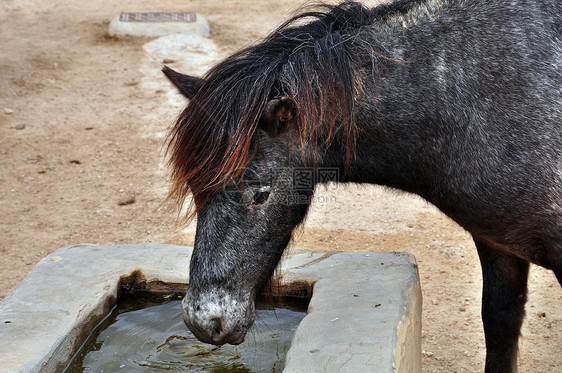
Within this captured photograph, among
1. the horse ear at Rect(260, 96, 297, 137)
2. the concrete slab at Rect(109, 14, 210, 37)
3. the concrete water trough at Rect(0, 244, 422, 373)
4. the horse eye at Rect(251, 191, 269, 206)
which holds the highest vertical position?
the horse ear at Rect(260, 96, 297, 137)

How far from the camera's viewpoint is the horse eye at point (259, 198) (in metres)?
2.19

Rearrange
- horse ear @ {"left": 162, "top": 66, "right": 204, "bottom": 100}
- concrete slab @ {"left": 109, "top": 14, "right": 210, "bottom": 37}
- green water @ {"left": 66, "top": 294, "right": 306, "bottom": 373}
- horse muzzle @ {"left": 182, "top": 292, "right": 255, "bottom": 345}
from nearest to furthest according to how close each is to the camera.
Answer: horse muzzle @ {"left": 182, "top": 292, "right": 255, "bottom": 345} → horse ear @ {"left": 162, "top": 66, "right": 204, "bottom": 100} → green water @ {"left": 66, "top": 294, "right": 306, "bottom": 373} → concrete slab @ {"left": 109, "top": 14, "right": 210, "bottom": 37}

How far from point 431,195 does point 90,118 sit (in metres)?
4.64

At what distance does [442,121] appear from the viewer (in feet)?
7.36

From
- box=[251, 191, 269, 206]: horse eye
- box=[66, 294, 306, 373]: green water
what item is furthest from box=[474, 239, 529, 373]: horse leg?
box=[251, 191, 269, 206]: horse eye

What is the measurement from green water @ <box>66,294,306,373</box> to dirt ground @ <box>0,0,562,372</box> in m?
0.55

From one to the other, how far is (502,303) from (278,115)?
1.45 metres

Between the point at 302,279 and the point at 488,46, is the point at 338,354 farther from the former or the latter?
the point at 488,46

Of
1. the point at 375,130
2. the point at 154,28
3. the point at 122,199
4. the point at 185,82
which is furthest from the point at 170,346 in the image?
the point at 154,28

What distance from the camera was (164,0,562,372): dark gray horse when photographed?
2.15 metres

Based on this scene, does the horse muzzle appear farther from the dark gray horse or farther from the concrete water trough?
the concrete water trough

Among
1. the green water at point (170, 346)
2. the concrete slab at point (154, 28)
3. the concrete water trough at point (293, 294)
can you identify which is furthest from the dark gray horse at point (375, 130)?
the concrete slab at point (154, 28)

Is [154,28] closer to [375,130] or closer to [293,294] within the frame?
[293,294]

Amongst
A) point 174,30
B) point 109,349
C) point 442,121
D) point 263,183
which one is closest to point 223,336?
point 263,183
